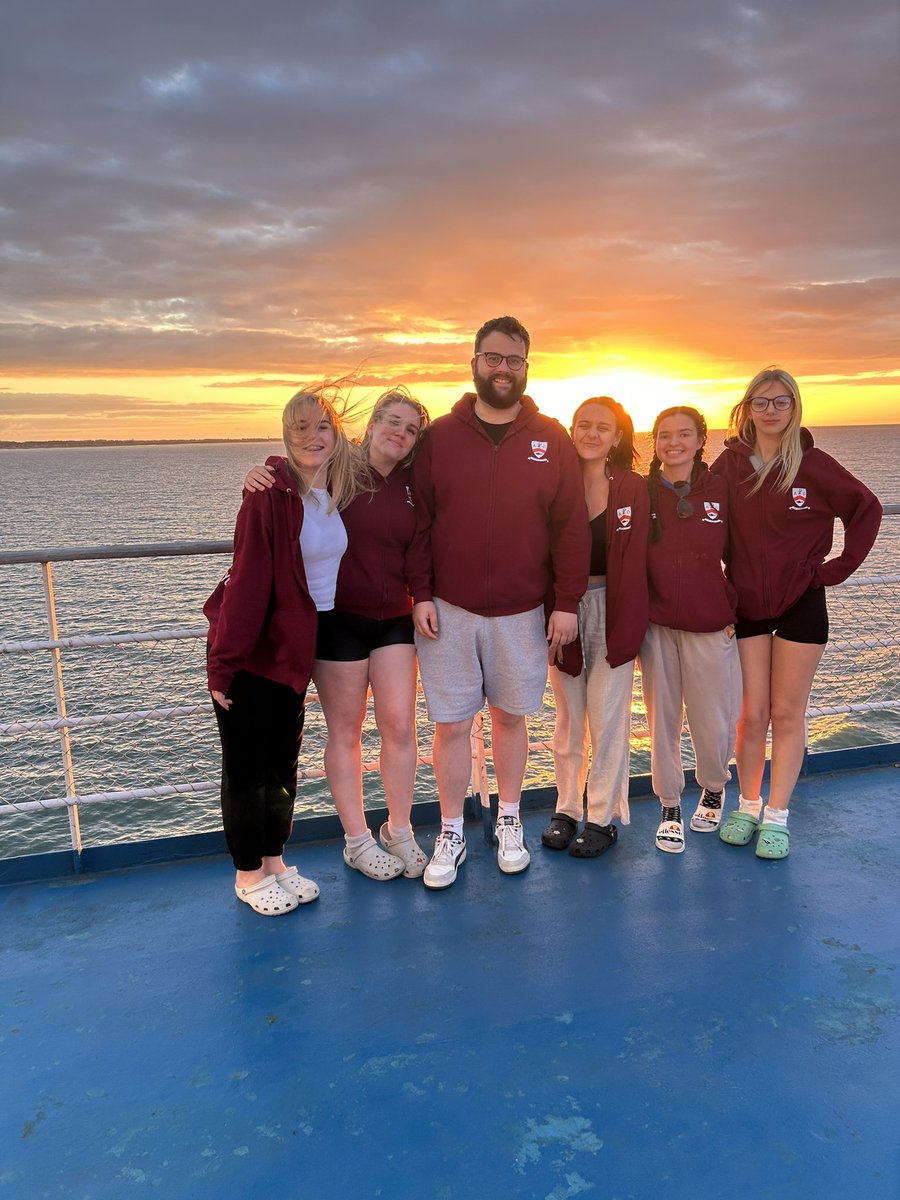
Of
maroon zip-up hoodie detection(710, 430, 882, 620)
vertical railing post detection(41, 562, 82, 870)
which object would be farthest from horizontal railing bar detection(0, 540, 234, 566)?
maroon zip-up hoodie detection(710, 430, 882, 620)

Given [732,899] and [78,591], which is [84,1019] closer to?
[732,899]

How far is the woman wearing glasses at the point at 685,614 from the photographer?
287 cm

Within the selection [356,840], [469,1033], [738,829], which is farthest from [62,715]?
[738,829]

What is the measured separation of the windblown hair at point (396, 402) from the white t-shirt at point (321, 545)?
0.27 meters

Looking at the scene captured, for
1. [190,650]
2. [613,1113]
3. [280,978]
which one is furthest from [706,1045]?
[190,650]

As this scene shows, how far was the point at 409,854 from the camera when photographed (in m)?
2.89

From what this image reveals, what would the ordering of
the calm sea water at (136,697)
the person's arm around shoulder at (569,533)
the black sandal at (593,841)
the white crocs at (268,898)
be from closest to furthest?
the white crocs at (268,898), the person's arm around shoulder at (569,533), the black sandal at (593,841), the calm sea water at (136,697)

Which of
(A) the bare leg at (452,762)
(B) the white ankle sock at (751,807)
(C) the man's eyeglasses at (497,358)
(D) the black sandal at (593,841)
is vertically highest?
(C) the man's eyeglasses at (497,358)

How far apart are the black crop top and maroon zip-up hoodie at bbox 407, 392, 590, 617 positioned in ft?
0.43

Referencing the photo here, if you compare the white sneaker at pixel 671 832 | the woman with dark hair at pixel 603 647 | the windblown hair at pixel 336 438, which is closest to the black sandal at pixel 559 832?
the woman with dark hair at pixel 603 647

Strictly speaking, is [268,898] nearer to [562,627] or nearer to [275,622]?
[275,622]

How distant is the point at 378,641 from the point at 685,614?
108cm

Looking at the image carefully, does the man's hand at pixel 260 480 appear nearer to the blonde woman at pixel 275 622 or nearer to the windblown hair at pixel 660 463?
the blonde woman at pixel 275 622

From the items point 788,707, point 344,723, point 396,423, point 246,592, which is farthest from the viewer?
point 788,707
